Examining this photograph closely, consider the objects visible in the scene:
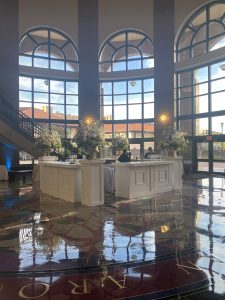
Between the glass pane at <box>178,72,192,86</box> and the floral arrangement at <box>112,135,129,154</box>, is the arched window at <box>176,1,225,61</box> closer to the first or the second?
the glass pane at <box>178,72,192,86</box>

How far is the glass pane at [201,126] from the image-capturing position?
47.8 feet

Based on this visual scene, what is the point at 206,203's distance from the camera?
6.83 metres

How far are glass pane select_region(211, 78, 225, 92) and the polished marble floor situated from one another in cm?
896

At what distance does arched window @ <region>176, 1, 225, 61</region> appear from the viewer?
13930mm

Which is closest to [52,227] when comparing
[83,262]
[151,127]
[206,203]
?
[83,262]

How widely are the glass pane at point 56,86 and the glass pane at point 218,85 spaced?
8.53m

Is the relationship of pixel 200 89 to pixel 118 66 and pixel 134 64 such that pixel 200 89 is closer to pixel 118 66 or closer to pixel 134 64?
pixel 134 64

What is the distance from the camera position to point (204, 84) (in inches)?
579

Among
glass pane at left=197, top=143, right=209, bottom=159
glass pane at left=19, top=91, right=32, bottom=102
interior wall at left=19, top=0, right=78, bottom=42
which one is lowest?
glass pane at left=197, top=143, right=209, bottom=159

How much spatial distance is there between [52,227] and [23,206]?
2.09 m

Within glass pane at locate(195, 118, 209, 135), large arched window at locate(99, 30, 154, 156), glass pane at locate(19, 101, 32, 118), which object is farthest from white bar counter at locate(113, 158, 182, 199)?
glass pane at locate(19, 101, 32, 118)

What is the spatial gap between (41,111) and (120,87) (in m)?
5.00

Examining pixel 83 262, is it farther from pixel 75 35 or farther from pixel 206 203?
pixel 75 35

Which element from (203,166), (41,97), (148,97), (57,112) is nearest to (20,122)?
(41,97)
